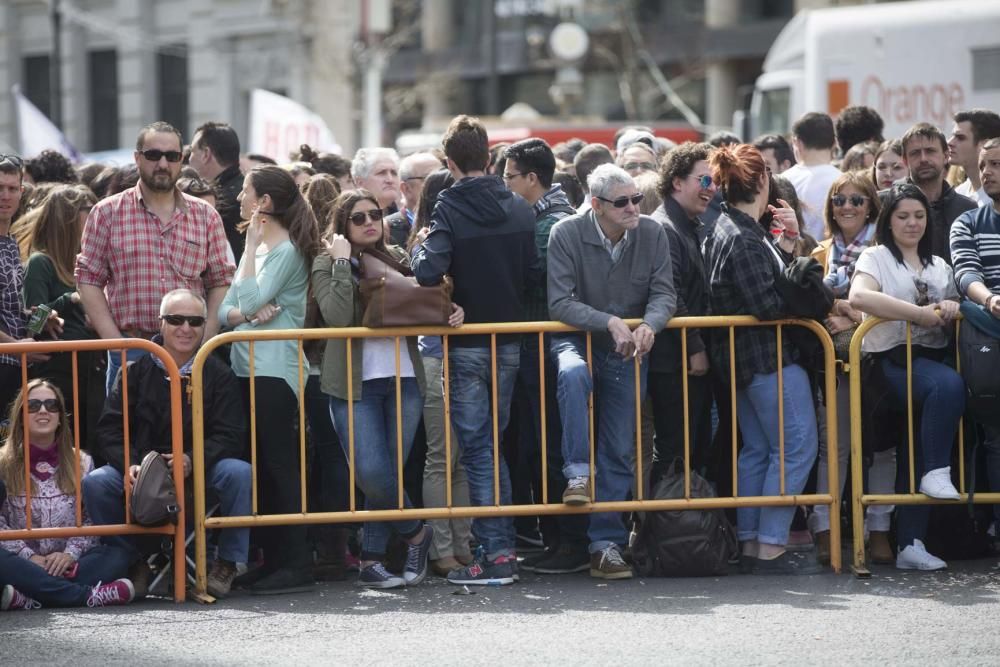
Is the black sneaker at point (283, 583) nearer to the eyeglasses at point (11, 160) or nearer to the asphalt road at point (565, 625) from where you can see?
the asphalt road at point (565, 625)

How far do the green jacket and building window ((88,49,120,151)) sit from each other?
31534 mm

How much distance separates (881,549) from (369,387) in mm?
2727

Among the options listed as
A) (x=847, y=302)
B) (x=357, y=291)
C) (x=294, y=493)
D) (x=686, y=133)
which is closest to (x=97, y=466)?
(x=294, y=493)

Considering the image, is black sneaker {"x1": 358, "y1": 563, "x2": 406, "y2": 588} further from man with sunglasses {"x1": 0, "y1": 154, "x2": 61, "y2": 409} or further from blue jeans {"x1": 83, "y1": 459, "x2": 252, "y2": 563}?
man with sunglasses {"x1": 0, "y1": 154, "x2": 61, "y2": 409}

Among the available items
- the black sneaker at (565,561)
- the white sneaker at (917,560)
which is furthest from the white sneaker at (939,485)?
the black sneaker at (565,561)

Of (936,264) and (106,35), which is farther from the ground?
(106,35)

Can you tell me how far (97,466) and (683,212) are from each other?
3282 mm

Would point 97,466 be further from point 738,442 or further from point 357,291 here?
point 738,442

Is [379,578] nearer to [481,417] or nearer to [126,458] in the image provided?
[481,417]

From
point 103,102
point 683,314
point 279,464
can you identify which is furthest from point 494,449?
point 103,102

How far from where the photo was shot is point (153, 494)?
777cm

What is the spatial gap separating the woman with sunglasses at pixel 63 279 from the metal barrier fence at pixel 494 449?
3.89 feet

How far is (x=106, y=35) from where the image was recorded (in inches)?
1487

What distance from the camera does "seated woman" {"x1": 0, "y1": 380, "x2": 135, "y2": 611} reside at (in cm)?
787
